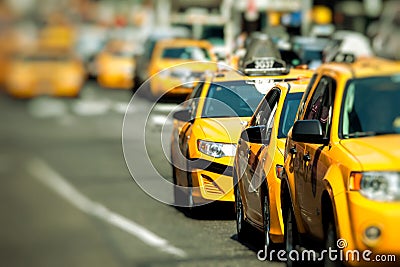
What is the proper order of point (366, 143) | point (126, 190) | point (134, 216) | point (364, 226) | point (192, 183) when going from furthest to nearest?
1. point (126, 190)
2. point (134, 216)
3. point (192, 183)
4. point (366, 143)
5. point (364, 226)

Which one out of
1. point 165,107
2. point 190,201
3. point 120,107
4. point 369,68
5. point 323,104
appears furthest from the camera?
point 120,107

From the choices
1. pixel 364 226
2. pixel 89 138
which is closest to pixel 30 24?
pixel 364 226

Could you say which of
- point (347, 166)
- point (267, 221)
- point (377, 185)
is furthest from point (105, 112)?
point (377, 185)

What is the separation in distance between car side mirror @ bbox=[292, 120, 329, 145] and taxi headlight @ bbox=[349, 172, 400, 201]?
91 cm

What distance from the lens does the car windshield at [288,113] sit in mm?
11989

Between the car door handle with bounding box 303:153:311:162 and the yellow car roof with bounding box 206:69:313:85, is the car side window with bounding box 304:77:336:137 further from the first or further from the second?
the yellow car roof with bounding box 206:69:313:85

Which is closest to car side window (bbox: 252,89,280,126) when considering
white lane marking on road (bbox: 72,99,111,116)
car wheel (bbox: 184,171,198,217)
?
car wheel (bbox: 184,171,198,217)

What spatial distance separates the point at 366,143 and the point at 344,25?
48.4 meters

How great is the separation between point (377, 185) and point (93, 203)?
12246 mm

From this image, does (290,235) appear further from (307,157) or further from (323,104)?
(323,104)

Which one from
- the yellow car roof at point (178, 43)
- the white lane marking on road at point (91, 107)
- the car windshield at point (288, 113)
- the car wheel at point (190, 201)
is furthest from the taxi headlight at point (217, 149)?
the white lane marking on road at point (91, 107)

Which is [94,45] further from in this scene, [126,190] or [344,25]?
[126,190]

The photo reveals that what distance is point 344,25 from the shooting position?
57.1m

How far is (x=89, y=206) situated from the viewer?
20.6m
